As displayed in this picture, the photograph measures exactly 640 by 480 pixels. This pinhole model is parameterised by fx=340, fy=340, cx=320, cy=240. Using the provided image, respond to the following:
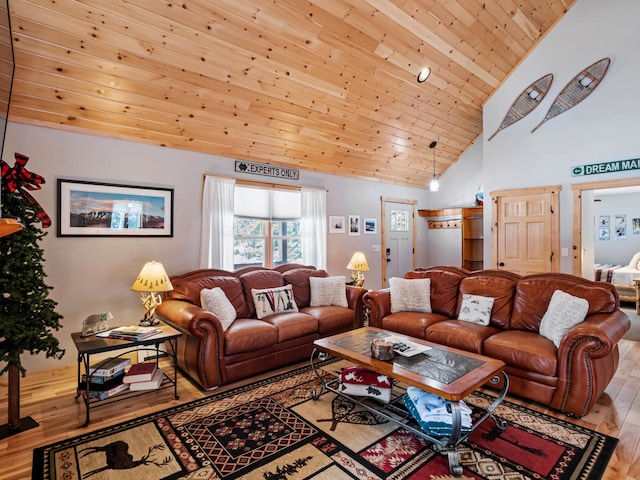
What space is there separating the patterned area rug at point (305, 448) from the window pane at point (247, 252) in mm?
2361

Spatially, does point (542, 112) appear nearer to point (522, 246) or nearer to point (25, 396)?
point (522, 246)

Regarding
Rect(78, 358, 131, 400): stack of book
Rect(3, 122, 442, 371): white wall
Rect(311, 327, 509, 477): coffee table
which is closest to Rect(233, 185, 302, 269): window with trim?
Rect(3, 122, 442, 371): white wall

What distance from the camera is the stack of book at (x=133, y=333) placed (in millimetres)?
2832

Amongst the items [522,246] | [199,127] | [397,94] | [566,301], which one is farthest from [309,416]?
[522,246]

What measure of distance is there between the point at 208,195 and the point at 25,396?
8.70 ft

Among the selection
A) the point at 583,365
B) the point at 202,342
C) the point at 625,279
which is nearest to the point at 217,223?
the point at 202,342

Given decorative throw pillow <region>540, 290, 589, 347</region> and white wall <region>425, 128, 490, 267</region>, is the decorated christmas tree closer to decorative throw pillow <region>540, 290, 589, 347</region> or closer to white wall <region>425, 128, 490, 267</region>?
decorative throw pillow <region>540, 290, 589, 347</region>

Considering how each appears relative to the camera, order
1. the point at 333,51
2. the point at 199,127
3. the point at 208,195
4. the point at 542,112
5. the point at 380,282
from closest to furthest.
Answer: the point at 333,51, the point at 199,127, the point at 208,195, the point at 542,112, the point at 380,282

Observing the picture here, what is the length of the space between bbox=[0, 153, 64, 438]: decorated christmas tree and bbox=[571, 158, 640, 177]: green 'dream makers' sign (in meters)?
6.33

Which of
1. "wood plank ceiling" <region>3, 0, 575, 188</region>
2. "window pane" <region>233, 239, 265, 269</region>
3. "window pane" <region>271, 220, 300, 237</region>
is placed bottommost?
"window pane" <region>233, 239, 265, 269</region>

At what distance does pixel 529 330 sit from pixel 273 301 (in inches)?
107

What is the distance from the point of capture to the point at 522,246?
5.40 meters

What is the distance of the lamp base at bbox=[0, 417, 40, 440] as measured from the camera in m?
2.39

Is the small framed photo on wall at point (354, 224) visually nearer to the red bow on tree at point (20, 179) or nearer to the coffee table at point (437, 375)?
the coffee table at point (437, 375)
